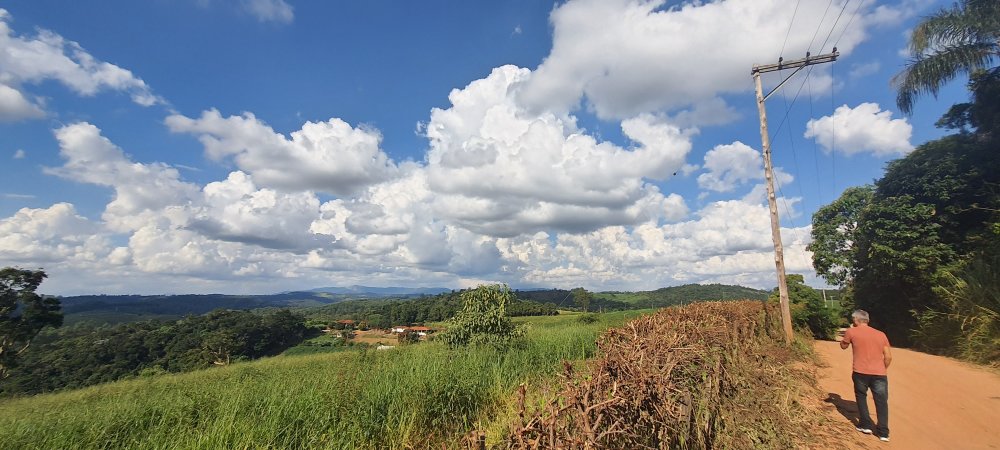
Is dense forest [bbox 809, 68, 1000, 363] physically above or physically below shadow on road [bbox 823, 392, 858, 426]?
above

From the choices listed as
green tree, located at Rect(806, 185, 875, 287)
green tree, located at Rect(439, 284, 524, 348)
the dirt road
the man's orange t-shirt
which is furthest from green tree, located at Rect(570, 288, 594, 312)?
the man's orange t-shirt

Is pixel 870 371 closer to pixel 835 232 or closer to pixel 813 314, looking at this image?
pixel 813 314

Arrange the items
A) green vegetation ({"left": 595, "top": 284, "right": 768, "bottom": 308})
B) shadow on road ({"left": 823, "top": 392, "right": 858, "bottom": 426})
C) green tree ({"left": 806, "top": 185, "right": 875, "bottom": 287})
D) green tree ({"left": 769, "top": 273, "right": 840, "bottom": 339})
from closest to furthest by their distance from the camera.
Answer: shadow on road ({"left": 823, "top": 392, "right": 858, "bottom": 426}), green tree ({"left": 769, "top": 273, "right": 840, "bottom": 339}), green vegetation ({"left": 595, "top": 284, "right": 768, "bottom": 308}), green tree ({"left": 806, "top": 185, "right": 875, "bottom": 287})

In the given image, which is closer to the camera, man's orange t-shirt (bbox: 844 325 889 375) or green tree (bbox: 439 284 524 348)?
man's orange t-shirt (bbox: 844 325 889 375)

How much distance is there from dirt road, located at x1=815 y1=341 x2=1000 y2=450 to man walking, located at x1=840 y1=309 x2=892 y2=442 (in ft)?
0.73

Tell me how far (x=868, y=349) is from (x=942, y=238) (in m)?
15.3

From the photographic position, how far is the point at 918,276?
15469 mm

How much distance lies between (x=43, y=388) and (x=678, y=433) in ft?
183

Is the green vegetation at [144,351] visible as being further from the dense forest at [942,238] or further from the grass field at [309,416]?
the dense forest at [942,238]

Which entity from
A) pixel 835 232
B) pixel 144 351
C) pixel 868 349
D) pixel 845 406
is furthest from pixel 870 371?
pixel 144 351

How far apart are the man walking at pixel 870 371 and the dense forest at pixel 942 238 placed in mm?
8578

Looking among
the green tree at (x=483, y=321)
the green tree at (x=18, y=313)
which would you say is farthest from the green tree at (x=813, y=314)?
the green tree at (x=18, y=313)

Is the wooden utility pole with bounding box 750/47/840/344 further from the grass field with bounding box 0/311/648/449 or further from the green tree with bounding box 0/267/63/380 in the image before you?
the green tree with bounding box 0/267/63/380

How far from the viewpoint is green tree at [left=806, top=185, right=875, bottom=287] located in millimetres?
27531
